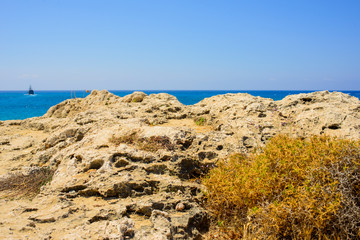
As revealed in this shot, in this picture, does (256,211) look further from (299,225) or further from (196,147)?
(196,147)

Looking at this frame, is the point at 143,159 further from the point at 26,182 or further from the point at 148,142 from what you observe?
the point at 26,182

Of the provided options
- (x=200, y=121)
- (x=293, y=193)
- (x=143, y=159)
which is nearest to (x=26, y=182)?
(x=143, y=159)

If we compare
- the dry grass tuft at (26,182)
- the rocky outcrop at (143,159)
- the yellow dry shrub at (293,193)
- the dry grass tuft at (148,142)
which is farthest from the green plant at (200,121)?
the dry grass tuft at (26,182)

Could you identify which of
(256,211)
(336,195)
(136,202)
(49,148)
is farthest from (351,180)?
(49,148)

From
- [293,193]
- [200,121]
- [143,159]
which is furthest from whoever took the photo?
[200,121]

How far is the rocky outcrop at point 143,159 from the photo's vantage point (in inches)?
159

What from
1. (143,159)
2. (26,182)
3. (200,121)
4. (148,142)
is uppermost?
(200,121)

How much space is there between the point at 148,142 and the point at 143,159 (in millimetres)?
621

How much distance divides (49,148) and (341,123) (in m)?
8.24

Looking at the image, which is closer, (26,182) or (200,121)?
(26,182)

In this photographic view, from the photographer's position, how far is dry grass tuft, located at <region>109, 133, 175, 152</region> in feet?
19.7

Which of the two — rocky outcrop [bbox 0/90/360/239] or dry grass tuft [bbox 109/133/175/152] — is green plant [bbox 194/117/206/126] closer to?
rocky outcrop [bbox 0/90/360/239]

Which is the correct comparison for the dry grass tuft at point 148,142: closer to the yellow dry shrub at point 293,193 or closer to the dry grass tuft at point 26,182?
the yellow dry shrub at point 293,193

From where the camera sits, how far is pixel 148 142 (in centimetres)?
618
